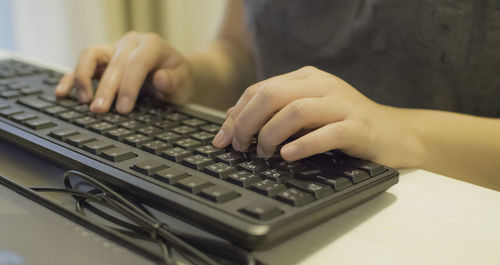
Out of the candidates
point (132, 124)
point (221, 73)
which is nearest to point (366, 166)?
point (132, 124)

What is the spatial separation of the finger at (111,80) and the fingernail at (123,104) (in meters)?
0.01

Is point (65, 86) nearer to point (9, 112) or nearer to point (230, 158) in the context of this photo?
point (9, 112)

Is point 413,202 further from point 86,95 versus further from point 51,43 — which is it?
point 51,43

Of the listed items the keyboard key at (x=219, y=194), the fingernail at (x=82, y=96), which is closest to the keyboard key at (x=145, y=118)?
the fingernail at (x=82, y=96)

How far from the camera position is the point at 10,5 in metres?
1.39

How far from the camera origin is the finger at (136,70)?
59cm

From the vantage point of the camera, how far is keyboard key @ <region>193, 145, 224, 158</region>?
0.42 metres

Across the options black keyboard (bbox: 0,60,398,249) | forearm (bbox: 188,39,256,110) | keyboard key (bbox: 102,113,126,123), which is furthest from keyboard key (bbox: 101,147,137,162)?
forearm (bbox: 188,39,256,110)

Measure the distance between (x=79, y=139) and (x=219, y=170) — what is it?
15 centimetres

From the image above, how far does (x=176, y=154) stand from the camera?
40 centimetres

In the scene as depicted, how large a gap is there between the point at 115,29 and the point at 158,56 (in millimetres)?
801

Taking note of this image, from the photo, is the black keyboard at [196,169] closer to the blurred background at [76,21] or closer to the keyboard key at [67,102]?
the keyboard key at [67,102]

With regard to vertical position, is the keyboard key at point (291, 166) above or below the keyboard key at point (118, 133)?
below

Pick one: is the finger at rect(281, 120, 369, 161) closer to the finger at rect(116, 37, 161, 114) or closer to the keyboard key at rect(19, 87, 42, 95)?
the finger at rect(116, 37, 161, 114)
